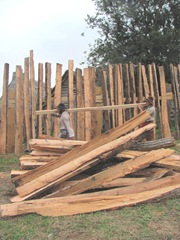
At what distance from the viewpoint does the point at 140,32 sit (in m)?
19.3

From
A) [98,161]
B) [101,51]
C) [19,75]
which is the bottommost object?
[98,161]

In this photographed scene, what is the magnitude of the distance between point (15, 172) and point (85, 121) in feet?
11.6

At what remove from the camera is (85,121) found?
27.4 ft

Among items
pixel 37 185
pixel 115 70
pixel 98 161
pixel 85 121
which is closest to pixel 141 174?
pixel 98 161

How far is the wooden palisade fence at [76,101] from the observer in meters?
8.02

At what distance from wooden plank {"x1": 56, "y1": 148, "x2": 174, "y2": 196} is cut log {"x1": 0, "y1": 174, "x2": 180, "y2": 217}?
0.22 m

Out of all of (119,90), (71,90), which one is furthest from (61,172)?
(119,90)

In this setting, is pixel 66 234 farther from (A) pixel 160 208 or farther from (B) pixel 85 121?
(B) pixel 85 121

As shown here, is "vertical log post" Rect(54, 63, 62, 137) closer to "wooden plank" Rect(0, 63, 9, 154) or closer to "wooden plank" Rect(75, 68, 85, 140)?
"wooden plank" Rect(75, 68, 85, 140)

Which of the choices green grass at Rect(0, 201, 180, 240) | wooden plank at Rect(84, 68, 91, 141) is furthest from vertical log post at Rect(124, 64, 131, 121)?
green grass at Rect(0, 201, 180, 240)

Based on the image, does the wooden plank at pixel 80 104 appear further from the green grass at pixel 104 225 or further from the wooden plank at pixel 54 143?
the green grass at pixel 104 225

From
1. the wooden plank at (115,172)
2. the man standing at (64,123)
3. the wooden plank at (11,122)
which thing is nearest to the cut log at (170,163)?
the wooden plank at (115,172)

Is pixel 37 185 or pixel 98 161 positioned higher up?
pixel 98 161

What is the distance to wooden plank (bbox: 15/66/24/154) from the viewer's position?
797 cm
